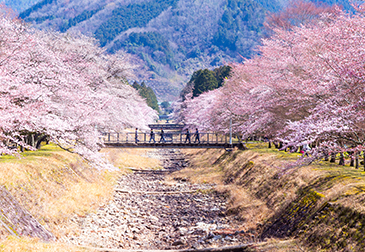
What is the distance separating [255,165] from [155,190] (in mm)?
7536

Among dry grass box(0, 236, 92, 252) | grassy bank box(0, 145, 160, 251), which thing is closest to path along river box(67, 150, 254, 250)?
grassy bank box(0, 145, 160, 251)

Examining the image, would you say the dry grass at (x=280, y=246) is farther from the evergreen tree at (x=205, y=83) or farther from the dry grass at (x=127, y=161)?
the evergreen tree at (x=205, y=83)

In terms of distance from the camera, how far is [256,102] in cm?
2175

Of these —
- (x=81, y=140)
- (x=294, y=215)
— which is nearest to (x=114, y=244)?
(x=81, y=140)

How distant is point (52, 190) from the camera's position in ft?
54.1

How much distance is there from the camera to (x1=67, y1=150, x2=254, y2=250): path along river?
13852 millimetres

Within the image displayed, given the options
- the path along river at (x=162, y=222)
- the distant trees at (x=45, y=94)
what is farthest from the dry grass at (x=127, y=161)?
the path along river at (x=162, y=222)

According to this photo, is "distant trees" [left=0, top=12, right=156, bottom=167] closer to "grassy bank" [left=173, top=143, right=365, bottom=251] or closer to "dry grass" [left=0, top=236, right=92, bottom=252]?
"dry grass" [left=0, top=236, right=92, bottom=252]

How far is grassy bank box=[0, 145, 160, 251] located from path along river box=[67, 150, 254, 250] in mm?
729

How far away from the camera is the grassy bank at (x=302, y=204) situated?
32.6ft

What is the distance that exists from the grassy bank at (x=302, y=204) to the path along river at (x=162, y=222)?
3.49 feet

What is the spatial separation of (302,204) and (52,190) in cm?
1154

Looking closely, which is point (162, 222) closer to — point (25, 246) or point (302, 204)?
point (302, 204)

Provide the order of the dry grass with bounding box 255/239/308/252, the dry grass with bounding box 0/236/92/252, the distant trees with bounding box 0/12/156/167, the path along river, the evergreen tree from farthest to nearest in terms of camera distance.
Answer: the evergreen tree, the path along river, the distant trees with bounding box 0/12/156/167, the dry grass with bounding box 255/239/308/252, the dry grass with bounding box 0/236/92/252
